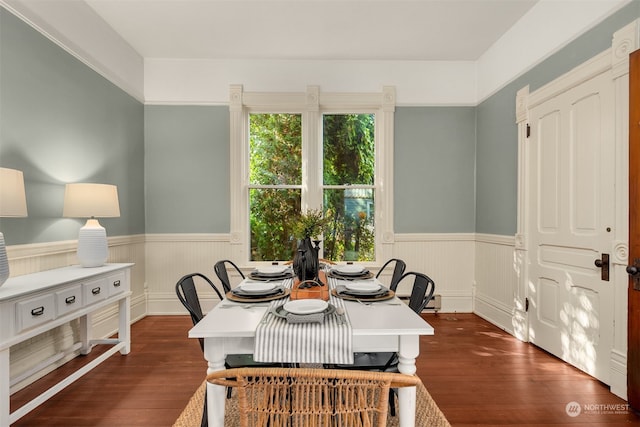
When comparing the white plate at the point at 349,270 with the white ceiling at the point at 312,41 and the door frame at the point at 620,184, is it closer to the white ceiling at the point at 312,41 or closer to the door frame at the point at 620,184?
the door frame at the point at 620,184

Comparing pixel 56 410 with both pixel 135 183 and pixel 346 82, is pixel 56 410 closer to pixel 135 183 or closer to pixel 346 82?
pixel 135 183

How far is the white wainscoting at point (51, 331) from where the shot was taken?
93.0 inches

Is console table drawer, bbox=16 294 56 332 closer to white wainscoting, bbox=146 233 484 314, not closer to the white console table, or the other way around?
the white console table

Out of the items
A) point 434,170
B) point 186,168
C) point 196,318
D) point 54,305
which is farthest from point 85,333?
point 434,170

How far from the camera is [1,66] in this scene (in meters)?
2.25

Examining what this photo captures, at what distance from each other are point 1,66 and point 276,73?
2.66 meters

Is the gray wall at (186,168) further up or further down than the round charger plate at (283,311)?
further up

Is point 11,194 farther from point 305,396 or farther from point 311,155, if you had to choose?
point 311,155

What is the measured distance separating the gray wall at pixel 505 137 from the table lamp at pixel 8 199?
394cm

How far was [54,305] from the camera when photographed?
7.12ft

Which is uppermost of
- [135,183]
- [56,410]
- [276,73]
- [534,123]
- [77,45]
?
[276,73]

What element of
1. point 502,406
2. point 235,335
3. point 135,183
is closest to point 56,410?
point 235,335

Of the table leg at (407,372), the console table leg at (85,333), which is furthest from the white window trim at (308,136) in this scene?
the table leg at (407,372)

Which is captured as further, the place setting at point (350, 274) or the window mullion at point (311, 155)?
the window mullion at point (311, 155)
